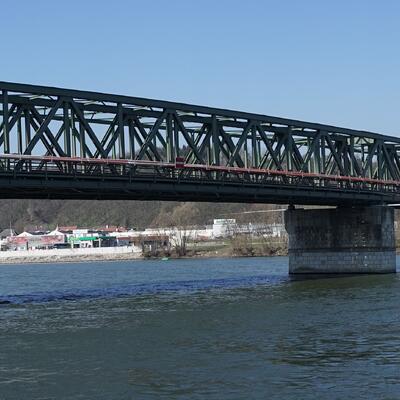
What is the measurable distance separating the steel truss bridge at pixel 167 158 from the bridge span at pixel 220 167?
0.32 feet

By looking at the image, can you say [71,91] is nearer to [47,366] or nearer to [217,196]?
[217,196]

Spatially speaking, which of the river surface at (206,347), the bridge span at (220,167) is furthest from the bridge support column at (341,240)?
the river surface at (206,347)

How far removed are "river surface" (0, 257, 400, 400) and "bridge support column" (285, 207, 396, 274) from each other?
24411 millimetres

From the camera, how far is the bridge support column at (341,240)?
304ft

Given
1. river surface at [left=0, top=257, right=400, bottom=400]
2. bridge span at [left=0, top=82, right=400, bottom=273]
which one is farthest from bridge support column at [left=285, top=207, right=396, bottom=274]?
river surface at [left=0, top=257, right=400, bottom=400]

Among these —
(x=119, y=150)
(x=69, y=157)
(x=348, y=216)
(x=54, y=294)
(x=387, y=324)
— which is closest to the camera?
(x=387, y=324)

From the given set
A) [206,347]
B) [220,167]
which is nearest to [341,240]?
[220,167]

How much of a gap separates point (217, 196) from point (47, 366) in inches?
1781

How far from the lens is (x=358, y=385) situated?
3086 centimetres

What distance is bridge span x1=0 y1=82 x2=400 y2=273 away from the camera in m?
65.6

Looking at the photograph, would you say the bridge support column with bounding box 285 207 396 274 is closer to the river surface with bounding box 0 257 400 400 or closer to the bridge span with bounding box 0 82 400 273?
the bridge span with bounding box 0 82 400 273

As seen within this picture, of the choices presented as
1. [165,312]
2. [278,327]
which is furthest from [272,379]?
[165,312]

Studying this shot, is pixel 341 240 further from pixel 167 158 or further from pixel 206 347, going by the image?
pixel 206 347

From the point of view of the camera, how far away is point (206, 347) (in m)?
39.8
